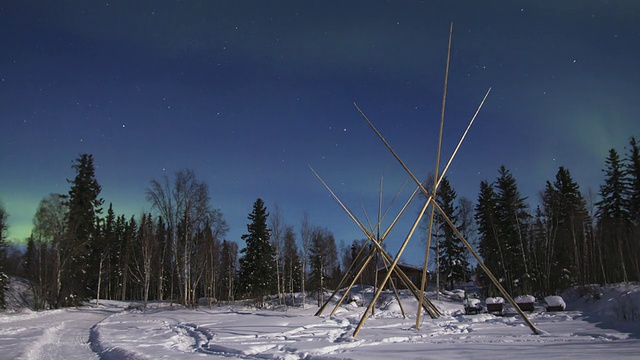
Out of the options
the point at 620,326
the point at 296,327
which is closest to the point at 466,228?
the point at 620,326

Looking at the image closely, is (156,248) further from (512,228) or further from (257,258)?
(512,228)

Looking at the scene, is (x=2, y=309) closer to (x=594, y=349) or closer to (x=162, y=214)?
(x=162, y=214)

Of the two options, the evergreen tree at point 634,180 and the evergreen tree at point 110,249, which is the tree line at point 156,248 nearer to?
the evergreen tree at point 110,249

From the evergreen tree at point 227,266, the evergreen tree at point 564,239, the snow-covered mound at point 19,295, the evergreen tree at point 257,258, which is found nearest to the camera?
the evergreen tree at point 564,239

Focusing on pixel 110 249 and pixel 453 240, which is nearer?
pixel 453 240

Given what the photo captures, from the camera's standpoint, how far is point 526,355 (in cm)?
483

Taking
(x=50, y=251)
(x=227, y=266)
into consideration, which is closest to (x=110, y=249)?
(x=227, y=266)

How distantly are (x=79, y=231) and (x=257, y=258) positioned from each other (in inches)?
522

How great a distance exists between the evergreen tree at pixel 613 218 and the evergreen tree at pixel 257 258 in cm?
2341

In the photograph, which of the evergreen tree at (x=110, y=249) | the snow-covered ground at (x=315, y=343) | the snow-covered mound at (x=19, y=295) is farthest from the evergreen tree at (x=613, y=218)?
the evergreen tree at (x=110, y=249)

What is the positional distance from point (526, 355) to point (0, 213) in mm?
30742

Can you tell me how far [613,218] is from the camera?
87.9 feet

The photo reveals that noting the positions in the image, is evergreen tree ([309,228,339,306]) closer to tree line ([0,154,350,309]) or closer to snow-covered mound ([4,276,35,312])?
tree line ([0,154,350,309])

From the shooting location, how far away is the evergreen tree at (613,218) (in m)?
24.3
